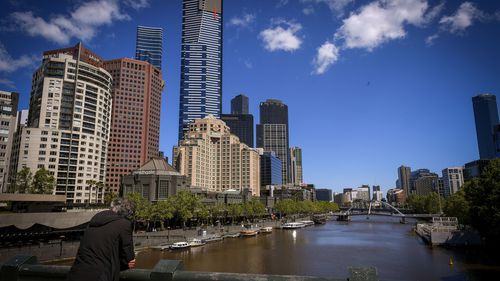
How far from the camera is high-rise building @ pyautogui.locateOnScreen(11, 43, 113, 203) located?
431 ft

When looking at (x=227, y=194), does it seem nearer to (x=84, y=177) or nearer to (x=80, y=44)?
(x=84, y=177)

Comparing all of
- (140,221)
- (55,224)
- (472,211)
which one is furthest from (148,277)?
(140,221)

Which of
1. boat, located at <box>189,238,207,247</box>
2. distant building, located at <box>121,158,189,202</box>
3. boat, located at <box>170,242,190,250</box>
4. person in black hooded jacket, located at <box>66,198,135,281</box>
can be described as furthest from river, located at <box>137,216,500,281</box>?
distant building, located at <box>121,158,189,202</box>

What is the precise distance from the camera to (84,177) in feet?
465

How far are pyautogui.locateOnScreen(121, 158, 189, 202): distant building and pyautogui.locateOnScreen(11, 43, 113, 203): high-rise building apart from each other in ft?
86.6

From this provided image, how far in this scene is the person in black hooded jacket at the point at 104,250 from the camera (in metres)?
6.19

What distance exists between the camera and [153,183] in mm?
125125

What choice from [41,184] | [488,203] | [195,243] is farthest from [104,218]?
[41,184]

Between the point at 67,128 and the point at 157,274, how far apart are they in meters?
152

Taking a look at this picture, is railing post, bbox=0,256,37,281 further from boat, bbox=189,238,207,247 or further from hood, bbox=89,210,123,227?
boat, bbox=189,238,207,247

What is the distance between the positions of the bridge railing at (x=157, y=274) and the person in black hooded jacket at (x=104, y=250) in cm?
45

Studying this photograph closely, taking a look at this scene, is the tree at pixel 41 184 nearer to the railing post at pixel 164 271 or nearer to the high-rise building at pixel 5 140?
the high-rise building at pixel 5 140

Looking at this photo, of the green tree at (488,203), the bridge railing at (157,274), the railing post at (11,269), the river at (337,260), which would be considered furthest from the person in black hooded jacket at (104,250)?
the green tree at (488,203)

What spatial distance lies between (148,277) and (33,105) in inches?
6528
